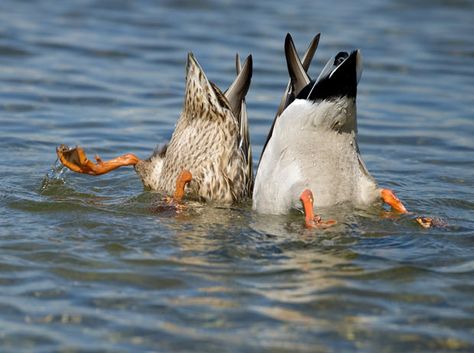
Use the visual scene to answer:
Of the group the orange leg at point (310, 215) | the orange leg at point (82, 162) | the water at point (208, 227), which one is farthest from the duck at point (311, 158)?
the orange leg at point (82, 162)

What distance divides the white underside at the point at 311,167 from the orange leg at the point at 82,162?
1.30m

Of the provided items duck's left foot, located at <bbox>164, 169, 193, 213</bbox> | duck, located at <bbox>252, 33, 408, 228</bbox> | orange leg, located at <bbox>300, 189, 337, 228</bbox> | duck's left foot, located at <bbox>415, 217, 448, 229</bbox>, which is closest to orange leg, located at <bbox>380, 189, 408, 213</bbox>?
duck, located at <bbox>252, 33, 408, 228</bbox>

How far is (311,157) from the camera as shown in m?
6.46

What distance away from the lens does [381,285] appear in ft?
17.2

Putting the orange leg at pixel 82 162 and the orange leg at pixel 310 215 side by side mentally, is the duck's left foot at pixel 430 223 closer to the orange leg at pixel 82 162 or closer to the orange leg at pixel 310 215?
the orange leg at pixel 310 215

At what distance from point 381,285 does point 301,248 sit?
71 centimetres

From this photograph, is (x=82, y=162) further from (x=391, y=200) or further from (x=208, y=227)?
(x=391, y=200)

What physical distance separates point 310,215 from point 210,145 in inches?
51.0

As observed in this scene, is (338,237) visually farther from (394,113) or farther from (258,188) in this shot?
(394,113)

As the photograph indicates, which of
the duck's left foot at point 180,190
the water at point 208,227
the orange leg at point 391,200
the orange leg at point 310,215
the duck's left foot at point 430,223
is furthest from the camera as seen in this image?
the duck's left foot at point 180,190

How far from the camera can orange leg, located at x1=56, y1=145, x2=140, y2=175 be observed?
7.18 m

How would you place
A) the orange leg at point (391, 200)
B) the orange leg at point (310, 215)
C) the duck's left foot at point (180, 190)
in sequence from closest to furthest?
the orange leg at point (310, 215), the orange leg at point (391, 200), the duck's left foot at point (180, 190)

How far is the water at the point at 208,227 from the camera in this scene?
4637 mm

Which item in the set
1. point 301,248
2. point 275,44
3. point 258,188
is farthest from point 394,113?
point 301,248
